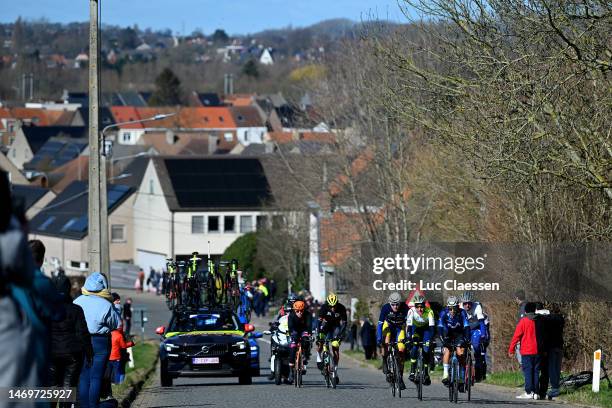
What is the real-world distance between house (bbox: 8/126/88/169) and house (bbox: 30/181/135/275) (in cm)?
5896

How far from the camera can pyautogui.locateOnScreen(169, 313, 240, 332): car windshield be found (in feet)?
82.7

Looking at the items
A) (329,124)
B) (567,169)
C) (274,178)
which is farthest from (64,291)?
(274,178)

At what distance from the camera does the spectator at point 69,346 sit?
12.7 metres

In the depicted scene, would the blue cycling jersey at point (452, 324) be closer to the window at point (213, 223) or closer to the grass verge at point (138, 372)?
the grass verge at point (138, 372)

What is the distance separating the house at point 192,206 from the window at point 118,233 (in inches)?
36.9

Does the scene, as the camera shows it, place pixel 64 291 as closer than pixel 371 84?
Yes

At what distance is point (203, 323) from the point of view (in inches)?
995

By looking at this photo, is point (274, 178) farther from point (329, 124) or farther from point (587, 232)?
point (587, 232)

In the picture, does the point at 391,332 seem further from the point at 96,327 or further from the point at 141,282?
the point at 141,282

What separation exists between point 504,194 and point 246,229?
53.8 m

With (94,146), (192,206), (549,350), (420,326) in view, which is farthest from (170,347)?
(192,206)

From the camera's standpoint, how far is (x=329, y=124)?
2012 inches

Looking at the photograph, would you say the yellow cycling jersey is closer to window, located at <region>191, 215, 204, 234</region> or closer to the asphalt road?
the asphalt road

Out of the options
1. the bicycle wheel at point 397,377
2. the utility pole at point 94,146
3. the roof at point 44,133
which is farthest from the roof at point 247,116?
the bicycle wheel at point 397,377
